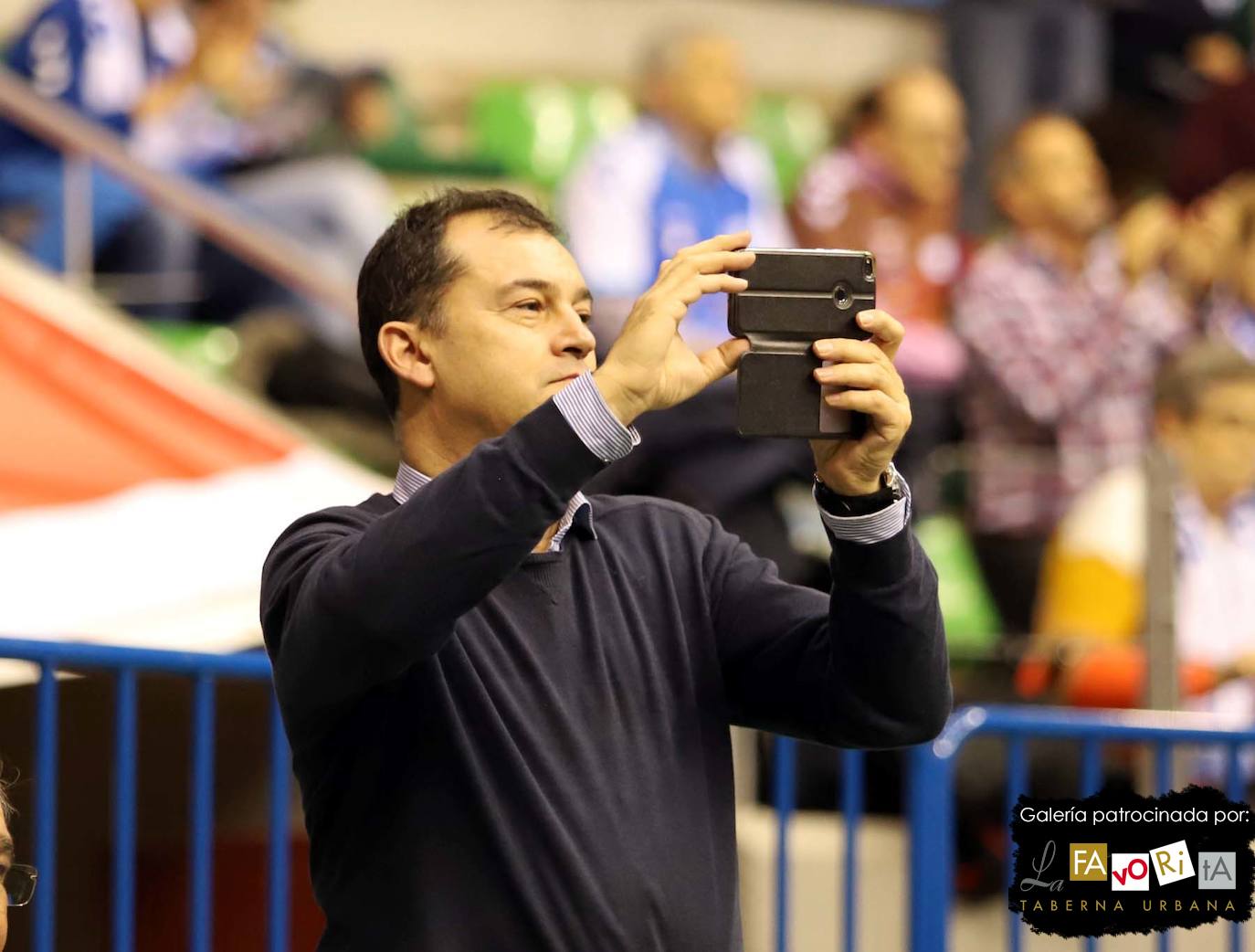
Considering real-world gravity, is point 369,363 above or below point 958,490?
below

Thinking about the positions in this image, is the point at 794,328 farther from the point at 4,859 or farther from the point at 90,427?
the point at 90,427

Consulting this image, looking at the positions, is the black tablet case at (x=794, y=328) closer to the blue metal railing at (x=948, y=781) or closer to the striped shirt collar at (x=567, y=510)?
the striped shirt collar at (x=567, y=510)

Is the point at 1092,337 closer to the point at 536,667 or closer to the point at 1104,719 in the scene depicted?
the point at 1104,719

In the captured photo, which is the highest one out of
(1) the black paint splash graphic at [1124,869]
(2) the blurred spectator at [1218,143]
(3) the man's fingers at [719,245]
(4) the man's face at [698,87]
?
(2) the blurred spectator at [1218,143]

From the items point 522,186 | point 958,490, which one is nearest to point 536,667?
point 958,490

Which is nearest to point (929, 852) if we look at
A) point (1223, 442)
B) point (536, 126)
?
point (1223, 442)

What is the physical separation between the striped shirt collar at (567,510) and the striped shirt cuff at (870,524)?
0.25 m

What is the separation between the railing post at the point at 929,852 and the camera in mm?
3033

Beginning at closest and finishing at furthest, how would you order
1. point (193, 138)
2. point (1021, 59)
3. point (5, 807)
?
1. point (5, 807)
2. point (193, 138)
3. point (1021, 59)

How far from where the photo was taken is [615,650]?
1.84 m

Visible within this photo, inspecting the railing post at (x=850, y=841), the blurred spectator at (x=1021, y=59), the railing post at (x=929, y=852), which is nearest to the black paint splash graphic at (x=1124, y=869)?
the railing post at (x=929, y=852)

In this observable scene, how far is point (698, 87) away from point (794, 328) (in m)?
4.30

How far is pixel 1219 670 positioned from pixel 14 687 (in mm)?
2681

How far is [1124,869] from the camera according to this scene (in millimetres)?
2709
